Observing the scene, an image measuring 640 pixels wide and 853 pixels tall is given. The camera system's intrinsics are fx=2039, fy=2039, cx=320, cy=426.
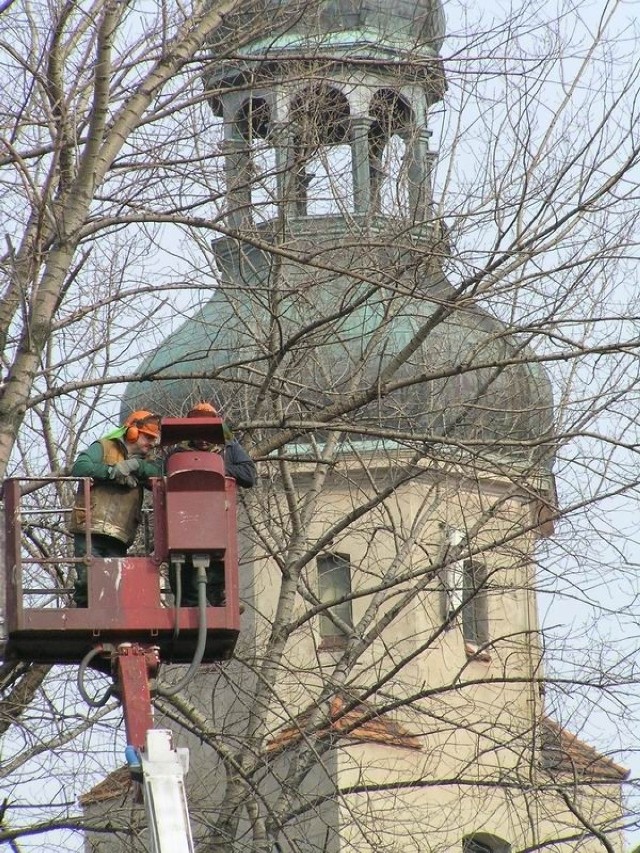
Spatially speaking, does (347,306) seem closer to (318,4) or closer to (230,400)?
(318,4)

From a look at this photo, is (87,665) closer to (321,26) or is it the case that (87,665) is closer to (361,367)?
(361,367)

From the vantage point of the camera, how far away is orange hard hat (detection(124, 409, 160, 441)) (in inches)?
401

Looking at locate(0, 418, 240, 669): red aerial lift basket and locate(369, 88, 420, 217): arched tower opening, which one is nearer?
locate(0, 418, 240, 669): red aerial lift basket

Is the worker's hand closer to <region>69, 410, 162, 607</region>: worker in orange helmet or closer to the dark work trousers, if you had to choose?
<region>69, 410, 162, 607</region>: worker in orange helmet

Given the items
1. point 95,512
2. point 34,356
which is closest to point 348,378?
point 34,356

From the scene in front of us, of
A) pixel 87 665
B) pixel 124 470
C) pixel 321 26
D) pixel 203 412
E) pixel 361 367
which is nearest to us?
pixel 87 665

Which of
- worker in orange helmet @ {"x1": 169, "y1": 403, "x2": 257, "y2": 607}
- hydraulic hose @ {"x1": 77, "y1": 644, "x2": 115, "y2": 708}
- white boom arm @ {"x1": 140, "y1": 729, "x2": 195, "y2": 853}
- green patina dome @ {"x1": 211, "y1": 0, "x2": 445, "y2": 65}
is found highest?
green patina dome @ {"x1": 211, "y1": 0, "x2": 445, "y2": 65}

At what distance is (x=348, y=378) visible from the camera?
1556 cm

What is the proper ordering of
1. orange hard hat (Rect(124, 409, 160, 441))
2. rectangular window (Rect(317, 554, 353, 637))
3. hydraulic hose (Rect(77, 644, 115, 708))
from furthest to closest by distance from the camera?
rectangular window (Rect(317, 554, 353, 637)) < orange hard hat (Rect(124, 409, 160, 441)) < hydraulic hose (Rect(77, 644, 115, 708))

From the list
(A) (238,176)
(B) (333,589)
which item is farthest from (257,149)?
(B) (333,589)

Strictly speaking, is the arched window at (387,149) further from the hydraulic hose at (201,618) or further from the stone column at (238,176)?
the hydraulic hose at (201,618)

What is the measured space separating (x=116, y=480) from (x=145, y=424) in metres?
0.32

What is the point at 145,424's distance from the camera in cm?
1023

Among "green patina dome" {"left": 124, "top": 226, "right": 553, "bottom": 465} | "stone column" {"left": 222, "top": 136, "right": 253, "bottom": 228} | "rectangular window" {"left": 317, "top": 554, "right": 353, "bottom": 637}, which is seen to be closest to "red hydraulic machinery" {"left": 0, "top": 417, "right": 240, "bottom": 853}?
"green patina dome" {"left": 124, "top": 226, "right": 553, "bottom": 465}
